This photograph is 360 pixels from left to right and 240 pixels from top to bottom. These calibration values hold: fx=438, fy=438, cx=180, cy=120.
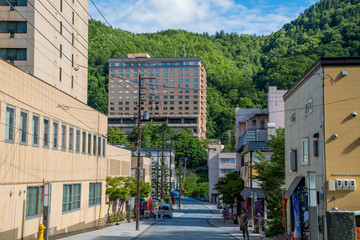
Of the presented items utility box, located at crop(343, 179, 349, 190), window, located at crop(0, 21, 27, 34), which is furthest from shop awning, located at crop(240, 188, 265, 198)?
window, located at crop(0, 21, 27, 34)

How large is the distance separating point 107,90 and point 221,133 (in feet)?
164

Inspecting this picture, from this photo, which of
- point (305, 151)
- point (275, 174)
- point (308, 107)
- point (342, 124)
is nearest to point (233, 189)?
point (275, 174)

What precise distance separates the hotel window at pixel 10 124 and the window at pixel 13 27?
27.5 metres

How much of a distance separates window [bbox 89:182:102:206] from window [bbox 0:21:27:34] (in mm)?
19013

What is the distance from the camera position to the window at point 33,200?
22625 mm

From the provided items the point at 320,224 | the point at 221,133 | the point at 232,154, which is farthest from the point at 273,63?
the point at 320,224

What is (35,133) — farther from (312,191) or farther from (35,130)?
(312,191)

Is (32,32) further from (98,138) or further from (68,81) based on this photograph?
(98,138)

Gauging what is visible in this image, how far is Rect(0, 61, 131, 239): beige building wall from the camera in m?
20.2

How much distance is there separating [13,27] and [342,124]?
38083mm

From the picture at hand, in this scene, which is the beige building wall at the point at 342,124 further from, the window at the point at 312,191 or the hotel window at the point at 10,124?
the hotel window at the point at 10,124

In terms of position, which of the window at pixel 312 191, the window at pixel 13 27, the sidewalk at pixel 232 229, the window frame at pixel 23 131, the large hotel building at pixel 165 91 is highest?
the large hotel building at pixel 165 91

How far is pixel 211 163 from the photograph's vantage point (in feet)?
344

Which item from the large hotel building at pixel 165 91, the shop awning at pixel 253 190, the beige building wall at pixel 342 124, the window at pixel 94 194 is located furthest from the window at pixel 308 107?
the large hotel building at pixel 165 91
